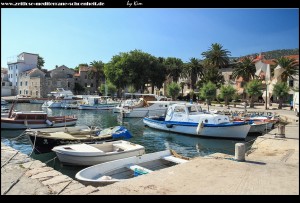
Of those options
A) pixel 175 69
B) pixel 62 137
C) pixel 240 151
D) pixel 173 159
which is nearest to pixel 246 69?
pixel 175 69

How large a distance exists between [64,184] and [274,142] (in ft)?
44.1

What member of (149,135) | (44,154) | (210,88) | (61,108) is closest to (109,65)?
(61,108)

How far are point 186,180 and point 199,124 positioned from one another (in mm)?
15378

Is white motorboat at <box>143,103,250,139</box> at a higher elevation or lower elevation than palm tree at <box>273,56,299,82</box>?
lower

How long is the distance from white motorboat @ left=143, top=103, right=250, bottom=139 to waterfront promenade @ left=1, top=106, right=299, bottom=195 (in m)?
12.9

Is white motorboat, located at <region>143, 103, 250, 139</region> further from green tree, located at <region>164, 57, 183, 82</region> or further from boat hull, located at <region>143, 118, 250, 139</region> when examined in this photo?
green tree, located at <region>164, 57, 183, 82</region>

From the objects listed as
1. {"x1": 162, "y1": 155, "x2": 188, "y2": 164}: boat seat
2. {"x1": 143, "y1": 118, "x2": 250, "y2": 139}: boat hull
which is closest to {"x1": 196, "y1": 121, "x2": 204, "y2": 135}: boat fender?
{"x1": 143, "y1": 118, "x2": 250, "y2": 139}: boat hull

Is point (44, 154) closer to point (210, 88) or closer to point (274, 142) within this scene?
point (274, 142)

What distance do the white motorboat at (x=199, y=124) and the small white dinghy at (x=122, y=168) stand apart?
1074cm

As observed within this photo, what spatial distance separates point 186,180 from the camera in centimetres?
816

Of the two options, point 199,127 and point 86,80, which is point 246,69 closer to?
point 199,127

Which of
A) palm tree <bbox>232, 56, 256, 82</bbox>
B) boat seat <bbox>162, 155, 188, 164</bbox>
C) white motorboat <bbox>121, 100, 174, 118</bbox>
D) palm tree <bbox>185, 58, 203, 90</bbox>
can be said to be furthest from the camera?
palm tree <bbox>185, 58, 203, 90</bbox>

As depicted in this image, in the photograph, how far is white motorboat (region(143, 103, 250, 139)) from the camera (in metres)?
23.2

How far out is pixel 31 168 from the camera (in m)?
9.34
